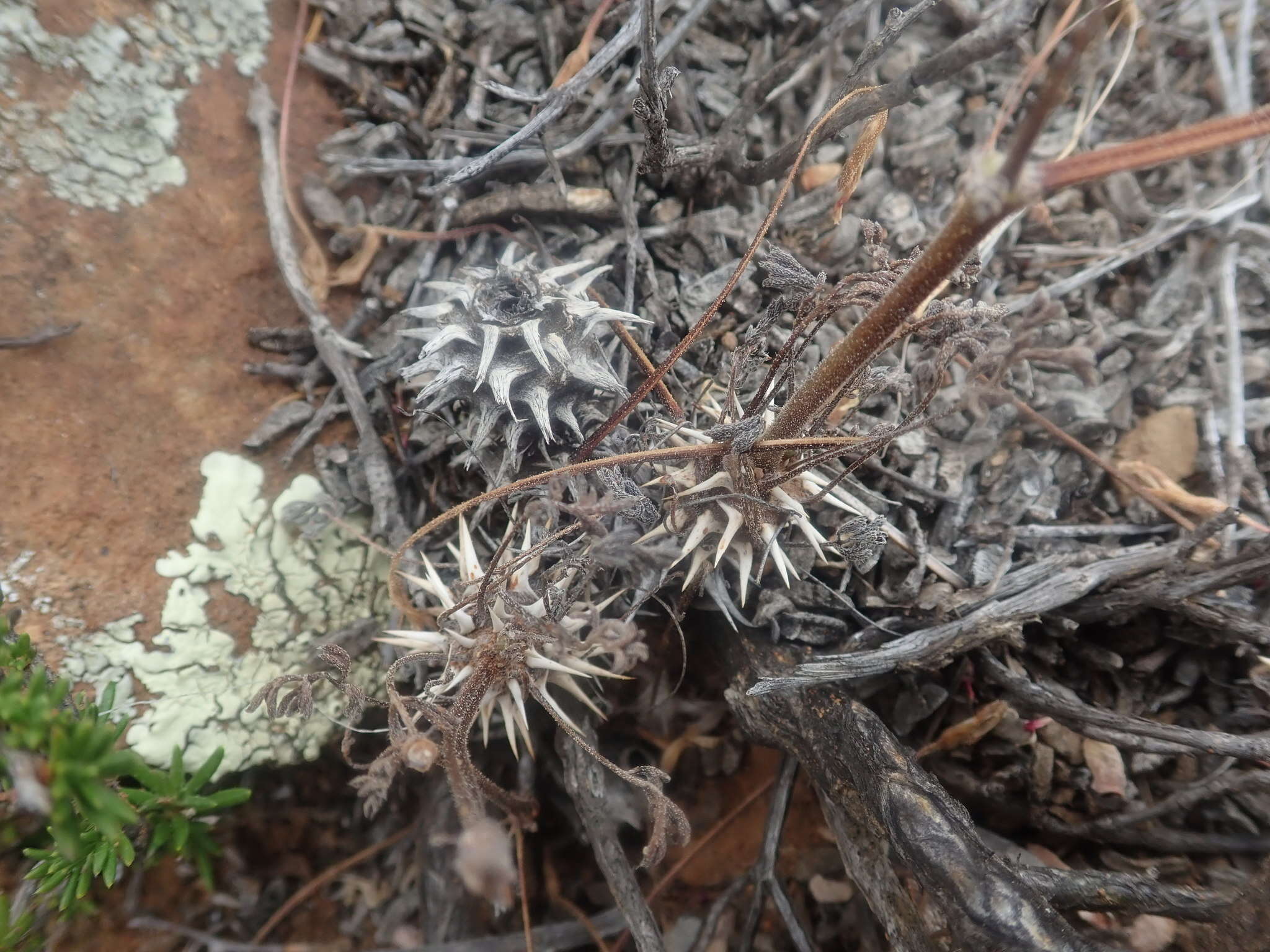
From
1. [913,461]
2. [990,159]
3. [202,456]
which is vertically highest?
[990,159]

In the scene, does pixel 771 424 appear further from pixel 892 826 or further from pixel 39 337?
pixel 39 337

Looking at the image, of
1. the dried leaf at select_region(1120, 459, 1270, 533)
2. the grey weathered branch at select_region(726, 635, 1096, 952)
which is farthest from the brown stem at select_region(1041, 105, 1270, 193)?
the dried leaf at select_region(1120, 459, 1270, 533)

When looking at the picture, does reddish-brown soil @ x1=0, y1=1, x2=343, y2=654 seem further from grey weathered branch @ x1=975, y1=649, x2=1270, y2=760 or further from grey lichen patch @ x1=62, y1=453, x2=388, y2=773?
grey weathered branch @ x1=975, y1=649, x2=1270, y2=760

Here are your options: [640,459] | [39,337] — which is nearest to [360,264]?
[39,337]

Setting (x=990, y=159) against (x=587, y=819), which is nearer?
(x=990, y=159)

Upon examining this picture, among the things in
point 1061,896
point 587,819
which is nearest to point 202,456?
point 587,819

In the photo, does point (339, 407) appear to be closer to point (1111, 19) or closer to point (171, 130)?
point (171, 130)
